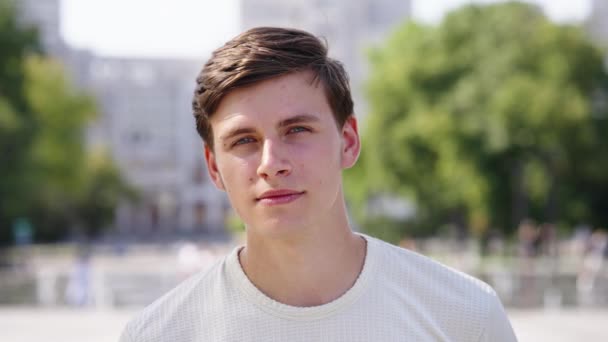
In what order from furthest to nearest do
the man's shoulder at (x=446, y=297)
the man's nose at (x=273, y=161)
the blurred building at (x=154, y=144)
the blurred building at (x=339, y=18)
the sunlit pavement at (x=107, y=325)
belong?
1. the blurred building at (x=154, y=144)
2. the blurred building at (x=339, y=18)
3. the sunlit pavement at (x=107, y=325)
4. the man's shoulder at (x=446, y=297)
5. the man's nose at (x=273, y=161)

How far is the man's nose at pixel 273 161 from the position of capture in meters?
1.93

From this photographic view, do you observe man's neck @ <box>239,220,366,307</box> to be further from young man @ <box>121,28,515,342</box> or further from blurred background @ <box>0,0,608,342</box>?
blurred background @ <box>0,0,608,342</box>

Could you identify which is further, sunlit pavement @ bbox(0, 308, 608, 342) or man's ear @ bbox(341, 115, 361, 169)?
sunlit pavement @ bbox(0, 308, 608, 342)

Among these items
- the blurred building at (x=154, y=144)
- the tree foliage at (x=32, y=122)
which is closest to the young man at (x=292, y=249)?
the tree foliage at (x=32, y=122)

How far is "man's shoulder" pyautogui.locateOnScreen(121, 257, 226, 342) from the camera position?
200cm

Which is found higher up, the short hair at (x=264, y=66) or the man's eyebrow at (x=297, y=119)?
the short hair at (x=264, y=66)

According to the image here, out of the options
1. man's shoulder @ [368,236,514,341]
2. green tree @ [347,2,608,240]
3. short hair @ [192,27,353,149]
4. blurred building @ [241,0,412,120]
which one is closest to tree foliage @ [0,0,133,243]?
green tree @ [347,2,608,240]

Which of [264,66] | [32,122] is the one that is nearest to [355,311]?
[264,66]

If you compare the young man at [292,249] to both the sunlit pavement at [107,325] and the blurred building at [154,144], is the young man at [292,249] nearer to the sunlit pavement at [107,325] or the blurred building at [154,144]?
the sunlit pavement at [107,325]

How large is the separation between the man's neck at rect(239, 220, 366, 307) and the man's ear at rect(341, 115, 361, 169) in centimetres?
18

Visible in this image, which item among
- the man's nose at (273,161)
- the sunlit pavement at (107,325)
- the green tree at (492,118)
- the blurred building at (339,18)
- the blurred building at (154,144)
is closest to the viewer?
the man's nose at (273,161)

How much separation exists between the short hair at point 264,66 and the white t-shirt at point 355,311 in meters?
0.36

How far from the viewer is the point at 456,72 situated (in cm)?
3091

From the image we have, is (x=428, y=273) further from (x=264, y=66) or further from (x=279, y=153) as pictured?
(x=264, y=66)
